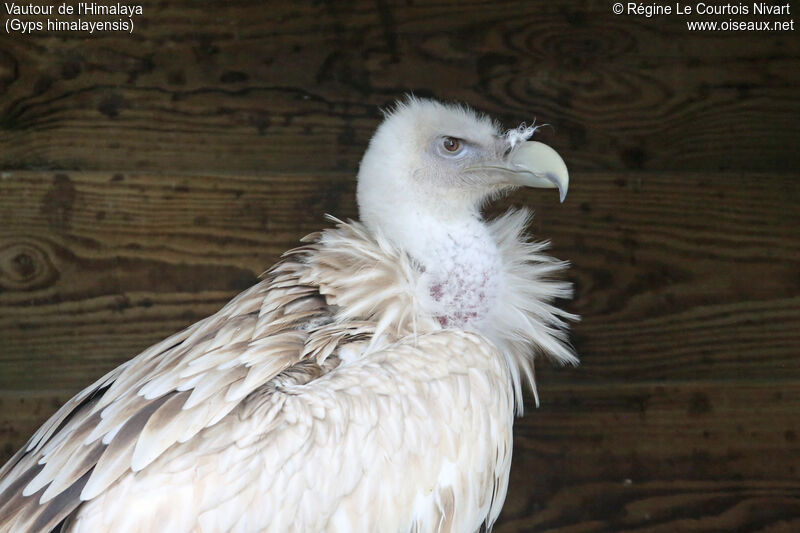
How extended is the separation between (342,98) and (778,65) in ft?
3.25

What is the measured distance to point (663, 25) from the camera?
6.30ft

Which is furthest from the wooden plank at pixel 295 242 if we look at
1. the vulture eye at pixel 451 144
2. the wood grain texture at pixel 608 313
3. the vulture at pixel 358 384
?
the vulture eye at pixel 451 144

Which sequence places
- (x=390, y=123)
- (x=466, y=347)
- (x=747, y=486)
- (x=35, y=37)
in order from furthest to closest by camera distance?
(x=747, y=486) → (x=35, y=37) → (x=390, y=123) → (x=466, y=347)

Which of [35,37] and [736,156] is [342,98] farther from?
[736,156]

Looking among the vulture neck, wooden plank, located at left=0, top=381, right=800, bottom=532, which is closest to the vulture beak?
the vulture neck

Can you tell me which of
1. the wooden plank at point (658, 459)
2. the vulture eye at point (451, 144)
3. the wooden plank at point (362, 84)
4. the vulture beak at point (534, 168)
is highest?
the wooden plank at point (362, 84)

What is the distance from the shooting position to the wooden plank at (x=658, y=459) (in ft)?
6.26

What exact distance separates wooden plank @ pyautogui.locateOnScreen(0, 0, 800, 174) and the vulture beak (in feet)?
1.23

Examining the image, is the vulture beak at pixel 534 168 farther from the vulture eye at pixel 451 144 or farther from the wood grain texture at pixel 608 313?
the wood grain texture at pixel 608 313

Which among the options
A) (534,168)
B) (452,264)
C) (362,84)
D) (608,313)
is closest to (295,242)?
(362,84)

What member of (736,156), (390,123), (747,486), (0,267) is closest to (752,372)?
(747,486)

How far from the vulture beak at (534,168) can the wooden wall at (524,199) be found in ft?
1.20

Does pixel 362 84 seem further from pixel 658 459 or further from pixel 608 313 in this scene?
pixel 658 459

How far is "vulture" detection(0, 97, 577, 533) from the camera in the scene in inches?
44.8
